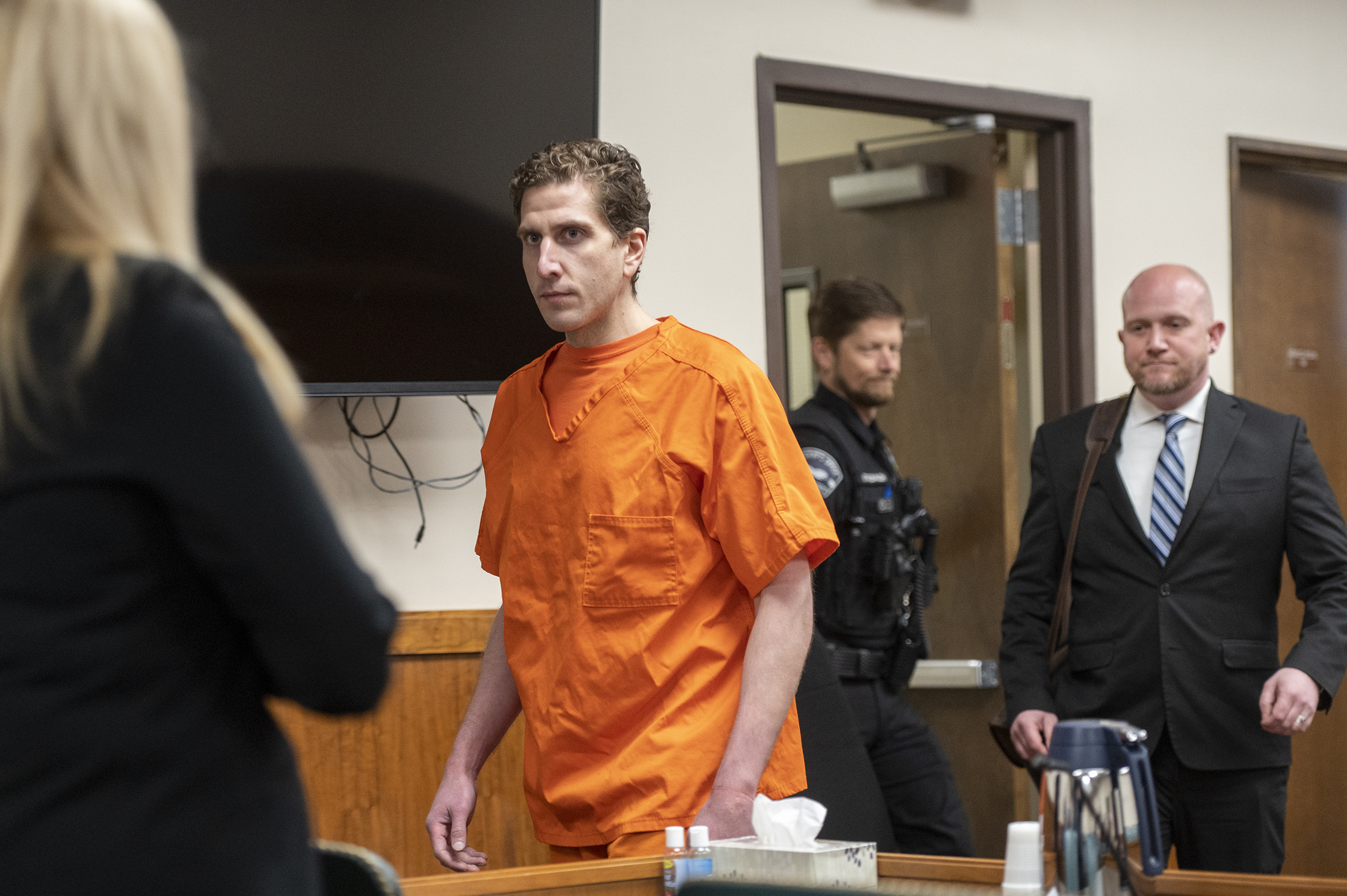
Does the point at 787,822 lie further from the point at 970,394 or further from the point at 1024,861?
the point at 970,394

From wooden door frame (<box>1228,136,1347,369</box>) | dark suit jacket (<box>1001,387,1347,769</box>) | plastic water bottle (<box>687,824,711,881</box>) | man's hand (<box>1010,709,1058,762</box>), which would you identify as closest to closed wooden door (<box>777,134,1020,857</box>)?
wooden door frame (<box>1228,136,1347,369</box>)

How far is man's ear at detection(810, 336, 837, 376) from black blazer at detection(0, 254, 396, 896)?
3052 mm

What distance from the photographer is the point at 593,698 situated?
1941 mm

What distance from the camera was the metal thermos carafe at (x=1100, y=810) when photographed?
4.21ft

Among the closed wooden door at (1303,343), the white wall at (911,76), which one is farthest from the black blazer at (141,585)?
the closed wooden door at (1303,343)

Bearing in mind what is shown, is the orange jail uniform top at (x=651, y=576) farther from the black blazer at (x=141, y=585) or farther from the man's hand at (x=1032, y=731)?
the black blazer at (x=141, y=585)

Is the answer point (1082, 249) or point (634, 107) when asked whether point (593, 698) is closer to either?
point (634, 107)

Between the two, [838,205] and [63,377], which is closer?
[63,377]

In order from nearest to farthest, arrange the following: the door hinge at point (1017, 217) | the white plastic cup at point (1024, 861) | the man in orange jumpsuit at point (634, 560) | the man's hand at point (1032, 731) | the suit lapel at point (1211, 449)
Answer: the white plastic cup at point (1024, 861) → the man in orange jumpsuit at point (634, 560) → the man's hand at point (1032, 731) → the suit lapel at point (1211, 449) → the door hinge at point (1017, 217)

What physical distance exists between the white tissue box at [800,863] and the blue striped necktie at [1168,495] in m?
1.64

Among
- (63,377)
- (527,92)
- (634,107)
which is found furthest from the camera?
(634,107)

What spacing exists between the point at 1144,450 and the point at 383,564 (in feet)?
5.37

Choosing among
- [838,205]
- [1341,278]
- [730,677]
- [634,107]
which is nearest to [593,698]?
[730,677]

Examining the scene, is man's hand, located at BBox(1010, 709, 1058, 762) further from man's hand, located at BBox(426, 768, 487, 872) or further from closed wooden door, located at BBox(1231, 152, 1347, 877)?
closed wooden door, located at BBox(1231, 152, 1347, 877)
